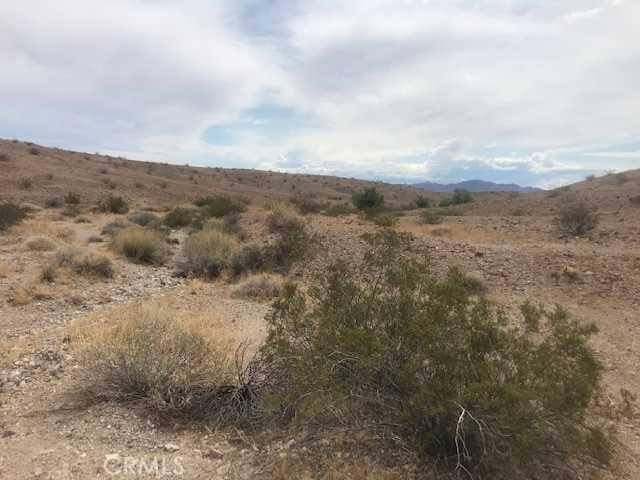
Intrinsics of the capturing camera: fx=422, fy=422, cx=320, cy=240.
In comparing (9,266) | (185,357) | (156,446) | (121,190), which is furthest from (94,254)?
(121,190)

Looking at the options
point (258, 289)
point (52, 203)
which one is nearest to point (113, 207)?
point (52, 203)

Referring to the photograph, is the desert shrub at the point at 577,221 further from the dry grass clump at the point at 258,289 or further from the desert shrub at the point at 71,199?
the desert shrub at the point at 71,199

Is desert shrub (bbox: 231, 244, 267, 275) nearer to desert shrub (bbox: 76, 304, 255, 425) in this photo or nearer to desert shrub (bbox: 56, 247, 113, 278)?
desert shrub (bbox: 56, 247, 113, 278)

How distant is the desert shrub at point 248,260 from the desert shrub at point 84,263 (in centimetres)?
334

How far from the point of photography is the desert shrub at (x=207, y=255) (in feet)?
40.8

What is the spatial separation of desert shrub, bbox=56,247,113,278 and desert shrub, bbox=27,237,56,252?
2.57 m

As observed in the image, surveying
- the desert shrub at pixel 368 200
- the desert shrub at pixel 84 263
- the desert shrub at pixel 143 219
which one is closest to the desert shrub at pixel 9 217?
the desert shrub at pixel 143 219

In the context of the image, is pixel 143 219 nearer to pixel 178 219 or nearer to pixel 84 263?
pixel 178 219

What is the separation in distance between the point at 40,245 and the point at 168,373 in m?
11.1

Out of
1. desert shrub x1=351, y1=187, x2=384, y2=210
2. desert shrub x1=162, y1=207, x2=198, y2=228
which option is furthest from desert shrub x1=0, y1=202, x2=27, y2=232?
desert shrub x1=351, y1=187, x2=384, y2=210

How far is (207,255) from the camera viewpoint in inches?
501

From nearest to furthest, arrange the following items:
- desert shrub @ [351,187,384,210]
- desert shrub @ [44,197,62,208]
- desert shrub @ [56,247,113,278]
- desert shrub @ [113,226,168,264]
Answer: desert shrub @ [56,247,113,278]
desert shrub @ [113,226,168,264]
desert shrub @ [44,197,62,208]
desert shrub @ [351,187,384,210]

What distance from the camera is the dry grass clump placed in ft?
32.9

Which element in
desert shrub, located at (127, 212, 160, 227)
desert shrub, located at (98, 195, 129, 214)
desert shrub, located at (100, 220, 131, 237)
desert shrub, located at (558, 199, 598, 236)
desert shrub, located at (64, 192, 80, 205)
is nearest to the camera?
desert shrub, located at (558, 199, 598, 236)
